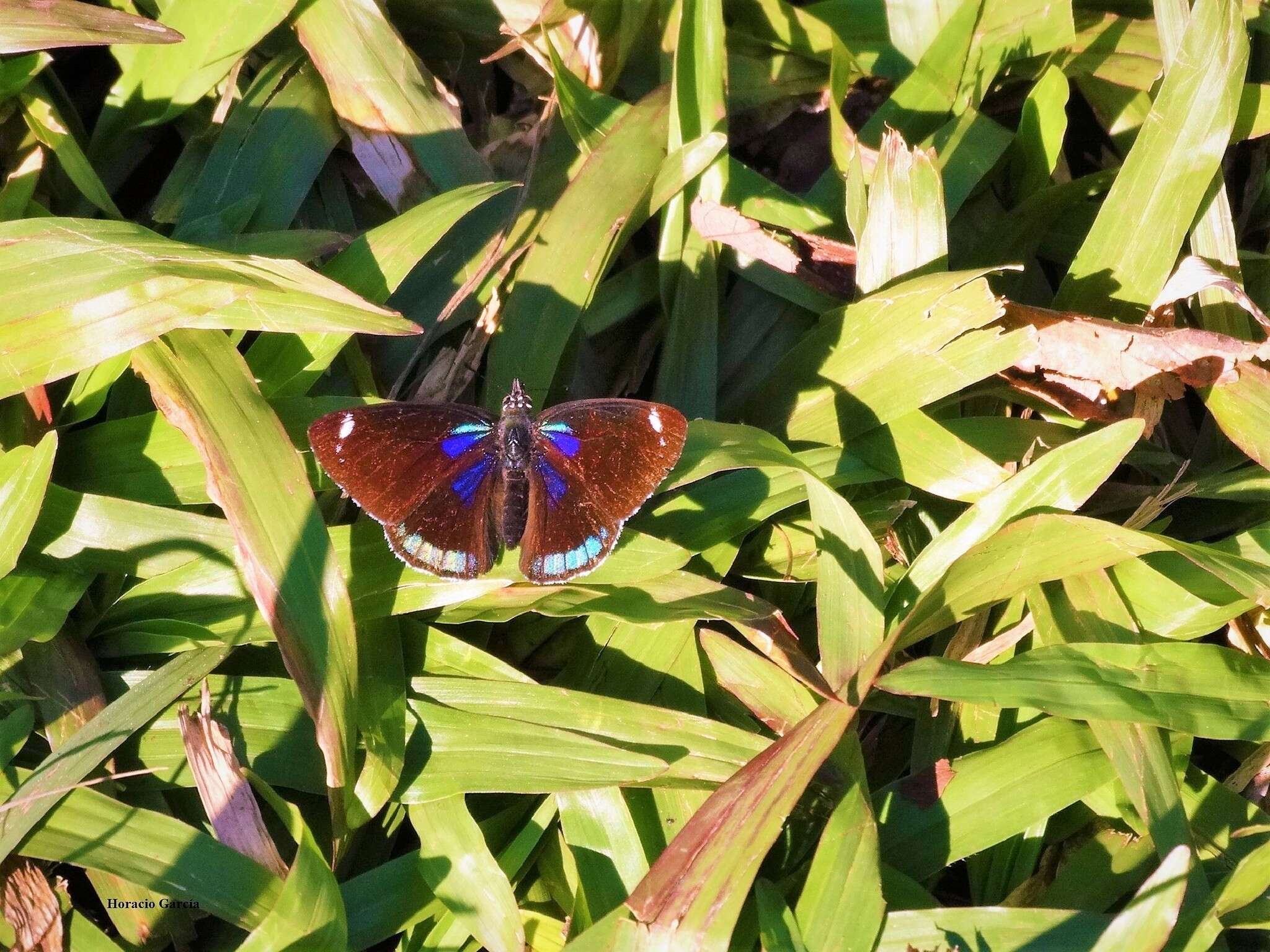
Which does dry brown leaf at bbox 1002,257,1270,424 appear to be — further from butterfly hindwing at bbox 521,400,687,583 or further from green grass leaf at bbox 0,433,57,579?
green grass leaf at bbox 0,433,57,579

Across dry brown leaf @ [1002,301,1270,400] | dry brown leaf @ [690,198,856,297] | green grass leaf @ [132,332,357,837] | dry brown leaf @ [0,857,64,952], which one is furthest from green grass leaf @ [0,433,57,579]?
dry brown leaf @ [1002,301,1270,400]

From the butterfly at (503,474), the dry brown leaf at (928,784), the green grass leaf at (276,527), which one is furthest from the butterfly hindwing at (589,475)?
the dry brown leaf at (928,784)

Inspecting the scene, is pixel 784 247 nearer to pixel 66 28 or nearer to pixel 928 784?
pixel 928 784

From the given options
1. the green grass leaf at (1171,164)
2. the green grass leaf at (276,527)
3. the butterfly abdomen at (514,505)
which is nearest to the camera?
the green grass leaf at (276,527)

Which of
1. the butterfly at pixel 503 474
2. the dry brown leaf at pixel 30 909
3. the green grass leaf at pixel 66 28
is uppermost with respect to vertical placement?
the green grass leaf at pixel 66 28

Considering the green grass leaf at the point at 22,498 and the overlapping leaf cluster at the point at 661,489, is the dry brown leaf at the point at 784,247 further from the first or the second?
the green grass leaf at the point at 22,498

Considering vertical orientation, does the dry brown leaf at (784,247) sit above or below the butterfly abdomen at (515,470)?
above
